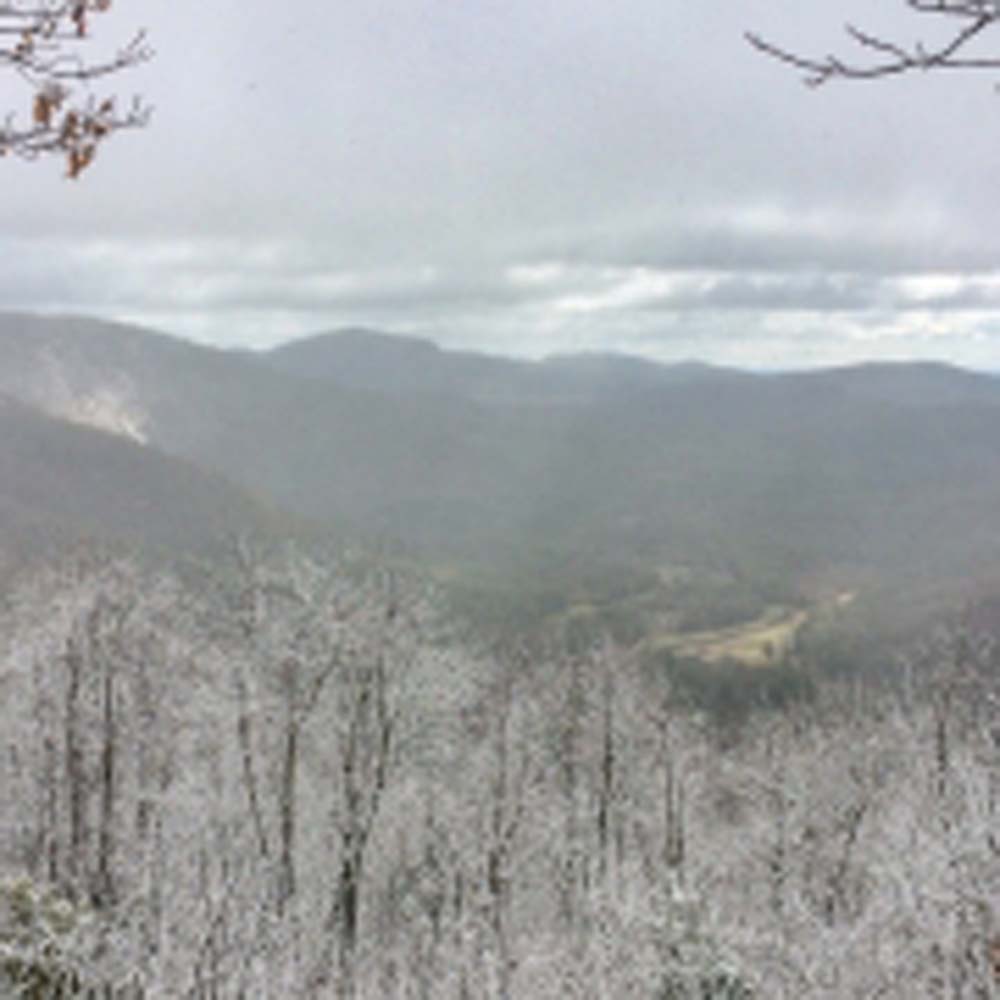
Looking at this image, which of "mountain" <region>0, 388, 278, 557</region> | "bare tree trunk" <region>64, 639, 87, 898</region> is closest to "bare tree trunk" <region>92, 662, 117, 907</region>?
"bare tree trunk" <region>64, 639, 87, 898</region>

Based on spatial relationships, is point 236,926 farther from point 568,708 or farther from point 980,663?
point 980,663

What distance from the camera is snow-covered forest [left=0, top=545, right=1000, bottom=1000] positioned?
15531mm

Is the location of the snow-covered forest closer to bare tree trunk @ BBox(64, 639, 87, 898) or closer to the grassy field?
bare tree trunk @ BBox(64, 639, 87, 898)

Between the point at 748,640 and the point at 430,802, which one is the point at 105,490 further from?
the point at 430,802

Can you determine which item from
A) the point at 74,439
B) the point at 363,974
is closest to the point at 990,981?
the point at 363,974

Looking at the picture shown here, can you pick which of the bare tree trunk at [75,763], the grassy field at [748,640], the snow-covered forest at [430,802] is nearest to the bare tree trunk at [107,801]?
the snow-covered forest at [430,802]

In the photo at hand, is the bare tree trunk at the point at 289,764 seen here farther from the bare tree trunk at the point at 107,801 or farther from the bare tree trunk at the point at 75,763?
the bare tree trunk at the point at 75,763

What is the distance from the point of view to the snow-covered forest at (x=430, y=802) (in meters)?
15.5

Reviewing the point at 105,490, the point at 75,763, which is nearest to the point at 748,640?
the point at 105,490

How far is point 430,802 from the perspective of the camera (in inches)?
1339

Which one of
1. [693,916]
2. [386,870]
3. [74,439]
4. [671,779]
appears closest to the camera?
[693,916]

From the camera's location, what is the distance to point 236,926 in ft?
36.5

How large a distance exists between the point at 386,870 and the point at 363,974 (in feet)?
42.7

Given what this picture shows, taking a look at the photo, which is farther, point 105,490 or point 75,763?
point 105,490
